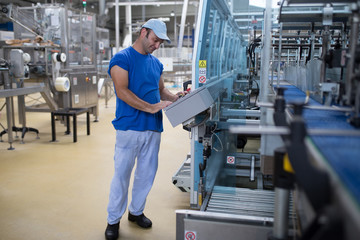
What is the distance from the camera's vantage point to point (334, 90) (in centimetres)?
175

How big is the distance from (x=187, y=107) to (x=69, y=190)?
1.87 metres

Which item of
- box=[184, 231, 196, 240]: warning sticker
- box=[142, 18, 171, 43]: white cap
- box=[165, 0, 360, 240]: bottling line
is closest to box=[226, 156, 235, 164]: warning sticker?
box=[165, 0, 360, 240]: bottling line

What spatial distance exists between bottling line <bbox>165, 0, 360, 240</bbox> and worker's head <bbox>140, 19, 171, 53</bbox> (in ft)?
1.18

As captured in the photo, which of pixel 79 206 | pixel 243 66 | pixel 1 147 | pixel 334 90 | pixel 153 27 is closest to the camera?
pixel 334 90

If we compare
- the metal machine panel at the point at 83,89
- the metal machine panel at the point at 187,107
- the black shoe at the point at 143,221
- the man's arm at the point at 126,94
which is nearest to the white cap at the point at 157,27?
the man's arm at the point at 126,94

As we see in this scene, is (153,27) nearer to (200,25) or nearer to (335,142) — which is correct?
(200,25)

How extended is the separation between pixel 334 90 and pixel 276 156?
0.78 m

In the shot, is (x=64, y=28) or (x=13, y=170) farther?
(x=64, y=28)

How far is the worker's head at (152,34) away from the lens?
2.41m

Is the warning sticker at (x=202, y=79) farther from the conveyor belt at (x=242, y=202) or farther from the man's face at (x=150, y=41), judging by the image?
the conveyor belt at (x=242, y=202)

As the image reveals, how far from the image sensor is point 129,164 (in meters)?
2.54

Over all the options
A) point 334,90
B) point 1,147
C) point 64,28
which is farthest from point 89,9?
point 334,90

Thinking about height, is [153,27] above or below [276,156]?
above

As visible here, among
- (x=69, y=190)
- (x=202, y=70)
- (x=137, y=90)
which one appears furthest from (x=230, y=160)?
(x=69, y=190)
